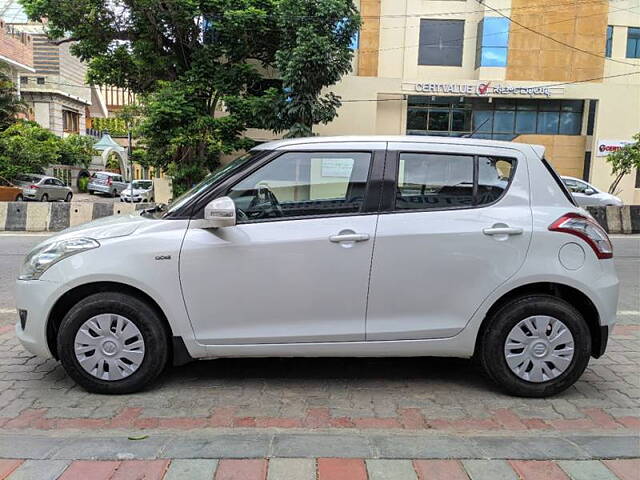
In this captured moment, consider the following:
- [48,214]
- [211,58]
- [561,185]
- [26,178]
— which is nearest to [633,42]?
[211,58]

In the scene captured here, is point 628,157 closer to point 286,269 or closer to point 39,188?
point 286,269

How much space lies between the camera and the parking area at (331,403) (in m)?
3.14

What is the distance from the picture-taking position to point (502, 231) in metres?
3.54

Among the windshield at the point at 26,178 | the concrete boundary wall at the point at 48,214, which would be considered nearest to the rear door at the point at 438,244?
the concrete boundary wall at the point at 48,214

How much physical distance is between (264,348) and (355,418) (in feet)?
2.46

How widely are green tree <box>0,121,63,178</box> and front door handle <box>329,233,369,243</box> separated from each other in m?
30.1

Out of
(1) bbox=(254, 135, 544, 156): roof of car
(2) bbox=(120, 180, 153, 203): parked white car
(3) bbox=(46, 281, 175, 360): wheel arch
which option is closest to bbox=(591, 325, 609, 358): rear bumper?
(1) bbox=(254, 135, 544, 156): roof of car

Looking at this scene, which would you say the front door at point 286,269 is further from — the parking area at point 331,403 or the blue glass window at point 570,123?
the blue glass window at point 570,123

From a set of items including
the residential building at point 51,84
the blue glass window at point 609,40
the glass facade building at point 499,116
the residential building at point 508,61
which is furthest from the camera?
the residential building at point 51,84

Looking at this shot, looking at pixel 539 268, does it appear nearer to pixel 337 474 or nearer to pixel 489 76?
pixel 337 474

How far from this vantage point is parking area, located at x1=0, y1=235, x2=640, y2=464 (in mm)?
3137

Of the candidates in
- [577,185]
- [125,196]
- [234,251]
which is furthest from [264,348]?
[125,196]

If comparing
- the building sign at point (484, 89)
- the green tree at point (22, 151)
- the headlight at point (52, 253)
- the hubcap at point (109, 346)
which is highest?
the building sign at point (484, 89)

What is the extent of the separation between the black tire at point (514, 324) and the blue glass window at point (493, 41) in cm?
2454
